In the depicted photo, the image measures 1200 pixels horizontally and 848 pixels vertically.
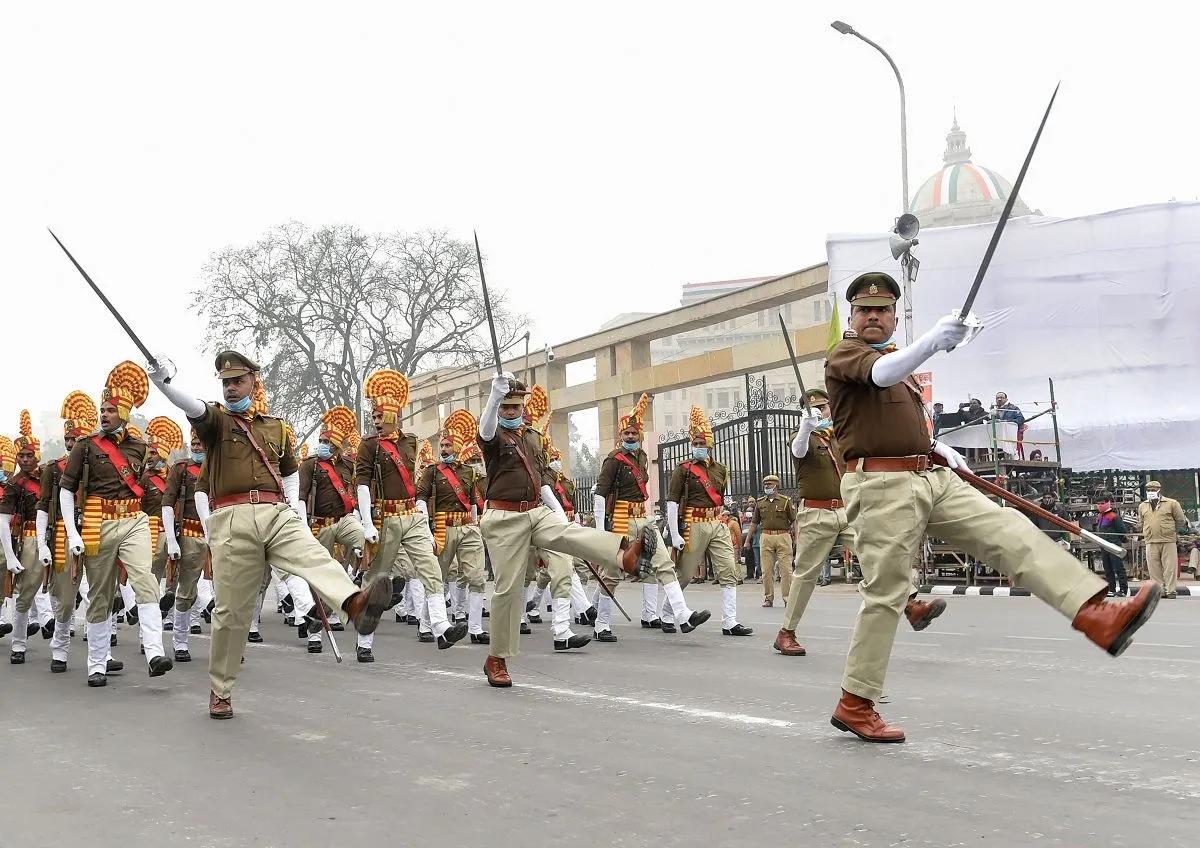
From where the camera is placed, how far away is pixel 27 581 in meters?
12.6

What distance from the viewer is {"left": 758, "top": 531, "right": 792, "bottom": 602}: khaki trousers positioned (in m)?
17.2

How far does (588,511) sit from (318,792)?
29.5m

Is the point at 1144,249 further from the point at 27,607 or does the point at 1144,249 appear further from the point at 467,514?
the point at 27,607

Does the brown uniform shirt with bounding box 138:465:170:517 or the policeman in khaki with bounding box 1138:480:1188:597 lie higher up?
the brown uniform shirt with bounding box 138:465:170:517

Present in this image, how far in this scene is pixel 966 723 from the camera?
6609 millimetres

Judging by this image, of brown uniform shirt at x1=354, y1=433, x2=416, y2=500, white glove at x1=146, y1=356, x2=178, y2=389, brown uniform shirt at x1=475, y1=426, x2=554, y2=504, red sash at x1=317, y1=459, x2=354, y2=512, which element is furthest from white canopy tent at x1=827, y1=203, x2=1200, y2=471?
white glove at x1=146, y1=356, x2=178, y2=389

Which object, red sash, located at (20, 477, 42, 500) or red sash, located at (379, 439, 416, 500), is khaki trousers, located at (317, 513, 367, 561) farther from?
red sash, located at (20, 477, 42, 500)

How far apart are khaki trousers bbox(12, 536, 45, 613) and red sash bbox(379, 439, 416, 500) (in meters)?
3.42

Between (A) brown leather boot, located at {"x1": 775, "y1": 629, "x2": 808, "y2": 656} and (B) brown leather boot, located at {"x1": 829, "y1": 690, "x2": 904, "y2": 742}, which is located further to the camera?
(A) brown leather boot, located at {"x1": 775, "y1": 629, "x2": 808, "y2": 656}

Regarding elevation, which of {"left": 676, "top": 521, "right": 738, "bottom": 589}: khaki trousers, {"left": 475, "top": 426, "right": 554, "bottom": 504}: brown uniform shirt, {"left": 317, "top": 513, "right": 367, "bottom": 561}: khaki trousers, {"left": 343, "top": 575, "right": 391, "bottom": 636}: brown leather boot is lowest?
{"left": 343, "top": 575, "right": 391, "bottom": 636}: brown leather boot

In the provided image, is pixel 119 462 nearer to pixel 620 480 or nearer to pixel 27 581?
pixel 27 581

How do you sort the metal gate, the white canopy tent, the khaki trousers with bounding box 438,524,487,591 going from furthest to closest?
1. the metal gate
2. the white canopy tent
3. the khaki trousers with bounding box 438,524,487,591

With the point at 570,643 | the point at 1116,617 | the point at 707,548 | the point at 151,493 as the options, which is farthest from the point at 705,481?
the point at 1116,617

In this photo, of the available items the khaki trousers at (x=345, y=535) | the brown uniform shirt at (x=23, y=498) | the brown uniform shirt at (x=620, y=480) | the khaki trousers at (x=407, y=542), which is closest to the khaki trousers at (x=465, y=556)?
the khaki trousers at (x=345, y=535)
